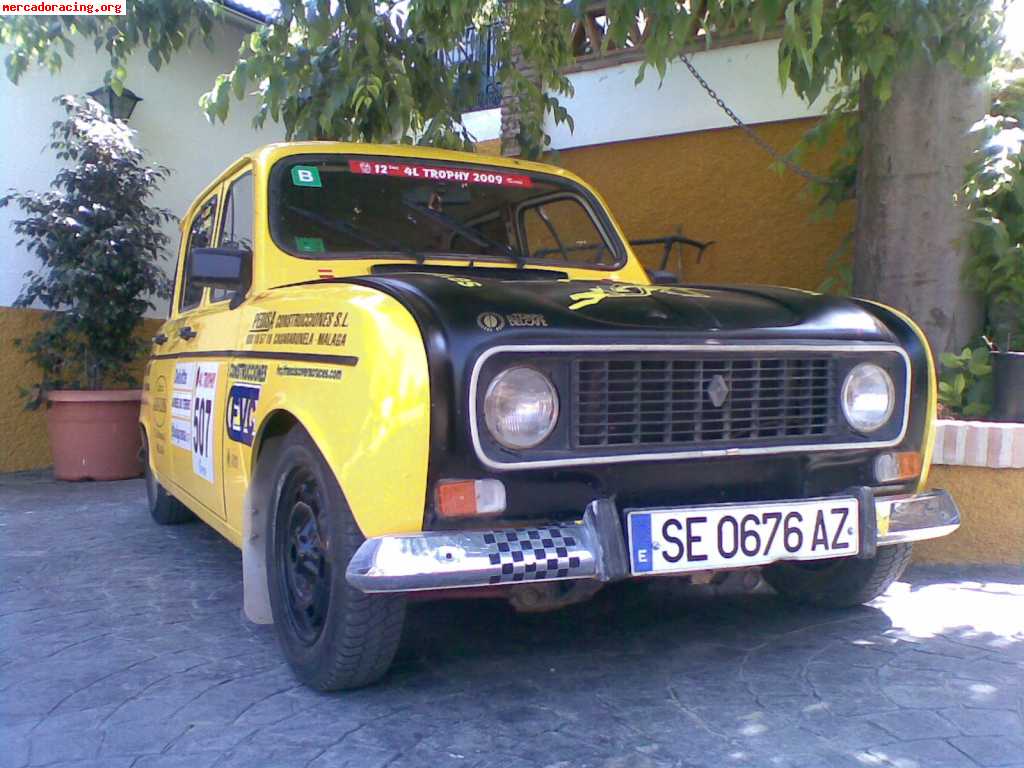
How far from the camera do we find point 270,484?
2893 millimetres

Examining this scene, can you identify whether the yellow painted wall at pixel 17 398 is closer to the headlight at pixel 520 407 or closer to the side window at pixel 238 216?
the side window at pixel 238 216

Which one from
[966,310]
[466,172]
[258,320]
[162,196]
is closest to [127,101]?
[162,196]

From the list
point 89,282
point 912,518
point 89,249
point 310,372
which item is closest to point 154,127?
point 89,249

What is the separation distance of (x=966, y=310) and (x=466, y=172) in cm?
267

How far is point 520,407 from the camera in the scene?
7.81 feet

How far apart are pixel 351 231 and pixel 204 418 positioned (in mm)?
927

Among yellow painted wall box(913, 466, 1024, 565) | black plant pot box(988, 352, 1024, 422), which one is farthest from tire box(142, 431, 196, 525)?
black plant pot box(988, 352, 1024, 422)

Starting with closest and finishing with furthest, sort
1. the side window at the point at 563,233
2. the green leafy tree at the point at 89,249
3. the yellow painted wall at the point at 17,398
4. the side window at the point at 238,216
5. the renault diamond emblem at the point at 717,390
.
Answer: the renault diamond emblem at the point at 717,390 → the side window at the point at 238,216 → the side window at the point at 563,233 → the green leafy tree at the point at 89,249 → the yellow painted wall at the point at 17,398

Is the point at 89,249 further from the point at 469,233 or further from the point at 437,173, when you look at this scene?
the point at 469,233

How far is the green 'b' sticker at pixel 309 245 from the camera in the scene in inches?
137

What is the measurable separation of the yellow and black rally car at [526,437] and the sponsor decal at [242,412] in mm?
14

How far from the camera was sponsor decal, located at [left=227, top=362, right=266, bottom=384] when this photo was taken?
304cm

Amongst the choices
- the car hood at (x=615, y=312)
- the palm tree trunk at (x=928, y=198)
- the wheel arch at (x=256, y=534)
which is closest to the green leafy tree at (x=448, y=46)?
Answer: the palm tree trunk at (x=928, y=198)

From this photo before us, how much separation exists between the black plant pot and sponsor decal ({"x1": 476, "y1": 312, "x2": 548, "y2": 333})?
115 inches
